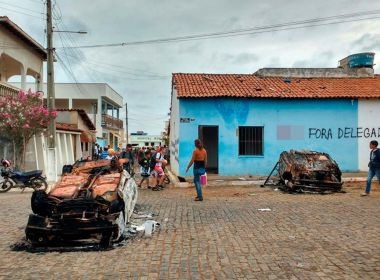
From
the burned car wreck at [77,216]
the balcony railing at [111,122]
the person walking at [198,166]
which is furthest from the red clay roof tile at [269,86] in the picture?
the balcony railing at [111,122]

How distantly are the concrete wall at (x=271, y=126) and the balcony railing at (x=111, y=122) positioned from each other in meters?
27.9

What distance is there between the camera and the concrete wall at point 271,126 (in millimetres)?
19047

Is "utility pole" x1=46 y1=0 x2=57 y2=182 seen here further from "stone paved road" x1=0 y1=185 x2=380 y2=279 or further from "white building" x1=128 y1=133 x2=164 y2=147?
"white building" x1=128 y1=133 x2=164 y2=147

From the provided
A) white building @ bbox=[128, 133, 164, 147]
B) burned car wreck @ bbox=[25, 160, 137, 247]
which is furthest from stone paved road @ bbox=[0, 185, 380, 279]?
white building @ bbox=[128, 133, 164, 147]

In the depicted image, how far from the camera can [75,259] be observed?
20.3 ft

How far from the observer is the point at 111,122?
4975cm

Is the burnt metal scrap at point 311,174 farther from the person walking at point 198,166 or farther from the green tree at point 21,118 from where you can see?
the green tree at point 21,118

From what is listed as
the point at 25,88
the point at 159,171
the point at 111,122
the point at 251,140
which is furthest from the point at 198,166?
the point at 111,122

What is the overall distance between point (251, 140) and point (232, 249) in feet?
43.7

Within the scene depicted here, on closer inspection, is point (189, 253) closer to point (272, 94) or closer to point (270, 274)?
point (270, 274)

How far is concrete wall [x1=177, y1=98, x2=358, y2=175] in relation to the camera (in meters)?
19.0

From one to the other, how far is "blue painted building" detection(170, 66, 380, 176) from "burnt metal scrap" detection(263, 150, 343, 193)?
463 centimetres

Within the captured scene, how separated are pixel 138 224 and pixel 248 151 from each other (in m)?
11.6

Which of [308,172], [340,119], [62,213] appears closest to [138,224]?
[62,213]
